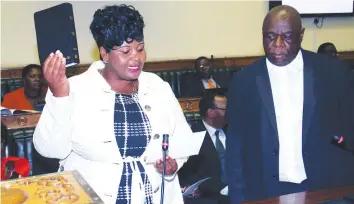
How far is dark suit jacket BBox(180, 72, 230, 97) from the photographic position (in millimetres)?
5838

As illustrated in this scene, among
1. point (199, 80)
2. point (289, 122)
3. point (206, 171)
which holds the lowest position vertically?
point (206, 171)

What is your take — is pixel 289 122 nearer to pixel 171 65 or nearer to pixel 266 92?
pixel 266 92

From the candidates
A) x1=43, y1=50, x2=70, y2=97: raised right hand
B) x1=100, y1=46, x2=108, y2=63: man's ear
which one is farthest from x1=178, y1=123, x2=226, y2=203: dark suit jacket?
x1=43, y1=50, x2=70, y2=97: raised right hand

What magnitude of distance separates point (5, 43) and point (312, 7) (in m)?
4.70

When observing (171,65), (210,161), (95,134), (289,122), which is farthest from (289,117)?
(171,65)

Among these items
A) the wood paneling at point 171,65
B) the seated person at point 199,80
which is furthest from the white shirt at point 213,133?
the wood paneling at point 171,65

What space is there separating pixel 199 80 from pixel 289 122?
418 cm

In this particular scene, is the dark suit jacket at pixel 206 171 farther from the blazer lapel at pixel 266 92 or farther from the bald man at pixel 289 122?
the blazer lapel at pixel 266 92

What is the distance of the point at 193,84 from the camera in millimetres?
5914

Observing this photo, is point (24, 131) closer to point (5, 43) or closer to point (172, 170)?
point (172, 170)

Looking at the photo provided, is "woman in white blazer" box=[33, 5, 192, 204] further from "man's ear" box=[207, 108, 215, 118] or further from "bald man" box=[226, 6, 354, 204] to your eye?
"man's ear" box=[207, 108, 215, 118]

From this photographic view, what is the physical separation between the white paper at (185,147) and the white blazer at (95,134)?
2 centimetres

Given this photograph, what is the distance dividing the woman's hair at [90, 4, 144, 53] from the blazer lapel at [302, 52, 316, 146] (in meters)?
0.74

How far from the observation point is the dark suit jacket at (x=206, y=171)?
2859 mm
